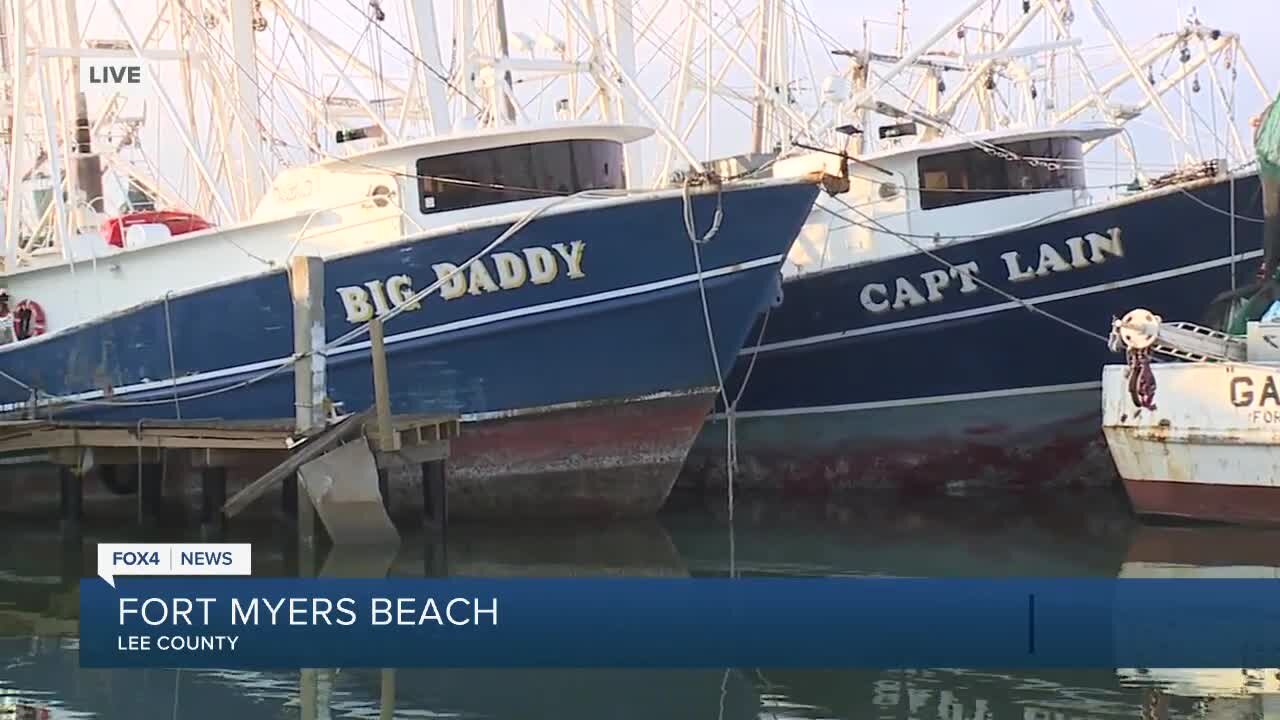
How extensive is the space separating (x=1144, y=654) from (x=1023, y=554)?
13.9 feet

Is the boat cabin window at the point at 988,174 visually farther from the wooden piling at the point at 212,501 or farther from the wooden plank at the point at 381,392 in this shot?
the wooden piling at the point at 212,501

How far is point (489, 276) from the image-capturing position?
15.2 m

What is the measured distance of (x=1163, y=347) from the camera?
50.5 ft

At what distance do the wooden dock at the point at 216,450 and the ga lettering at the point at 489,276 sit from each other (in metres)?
0.99

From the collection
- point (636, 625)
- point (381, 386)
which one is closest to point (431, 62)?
point (381, 386)

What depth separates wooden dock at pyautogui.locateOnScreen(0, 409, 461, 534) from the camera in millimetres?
14445

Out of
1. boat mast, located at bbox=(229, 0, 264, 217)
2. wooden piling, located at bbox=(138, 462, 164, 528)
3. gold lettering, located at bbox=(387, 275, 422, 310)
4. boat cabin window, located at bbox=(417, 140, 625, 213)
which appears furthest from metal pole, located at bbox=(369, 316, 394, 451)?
boat mast, located at bbox=(229, 0, 264, 217)

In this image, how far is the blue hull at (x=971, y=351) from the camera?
56.9 feet

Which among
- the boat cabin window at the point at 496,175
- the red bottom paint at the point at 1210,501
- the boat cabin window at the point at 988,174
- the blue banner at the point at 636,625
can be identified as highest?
the boat cabin window at the point at 988,174

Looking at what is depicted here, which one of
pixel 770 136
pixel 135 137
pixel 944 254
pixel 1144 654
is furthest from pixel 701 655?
pixel 135 137

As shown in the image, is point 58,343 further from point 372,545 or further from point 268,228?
point 372,545

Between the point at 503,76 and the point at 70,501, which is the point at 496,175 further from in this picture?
the point at 70,501

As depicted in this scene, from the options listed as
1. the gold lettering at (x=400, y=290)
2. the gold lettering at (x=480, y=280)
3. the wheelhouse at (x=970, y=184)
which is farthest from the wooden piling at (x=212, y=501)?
the wheelhouse at (x=970, y=184)

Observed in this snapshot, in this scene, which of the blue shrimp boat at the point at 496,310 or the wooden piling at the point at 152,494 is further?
the wooden piling at the point at 152,494
